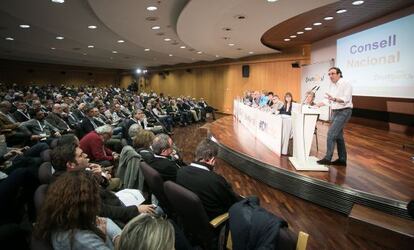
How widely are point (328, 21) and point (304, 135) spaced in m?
4.88

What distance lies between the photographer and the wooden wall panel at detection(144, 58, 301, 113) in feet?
43.1

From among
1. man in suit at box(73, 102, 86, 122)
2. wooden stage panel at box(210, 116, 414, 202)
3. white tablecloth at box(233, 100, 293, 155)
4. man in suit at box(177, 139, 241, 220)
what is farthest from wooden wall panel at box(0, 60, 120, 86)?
man in suit at box(177, 139, 241, 220)

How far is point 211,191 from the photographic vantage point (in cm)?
225

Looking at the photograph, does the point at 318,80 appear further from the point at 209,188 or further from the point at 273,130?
the point at 209,188

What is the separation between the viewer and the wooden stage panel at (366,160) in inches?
140

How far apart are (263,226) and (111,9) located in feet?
19.5

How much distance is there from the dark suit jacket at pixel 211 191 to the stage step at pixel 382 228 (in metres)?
1.57

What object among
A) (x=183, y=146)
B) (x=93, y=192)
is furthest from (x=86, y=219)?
(x=183, y=146)

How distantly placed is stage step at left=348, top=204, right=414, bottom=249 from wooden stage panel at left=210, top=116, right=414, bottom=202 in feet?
0.92

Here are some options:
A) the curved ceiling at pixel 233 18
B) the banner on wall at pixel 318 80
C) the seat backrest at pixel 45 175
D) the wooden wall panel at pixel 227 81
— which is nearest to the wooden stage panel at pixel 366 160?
the banner on wall at pixel 318 80

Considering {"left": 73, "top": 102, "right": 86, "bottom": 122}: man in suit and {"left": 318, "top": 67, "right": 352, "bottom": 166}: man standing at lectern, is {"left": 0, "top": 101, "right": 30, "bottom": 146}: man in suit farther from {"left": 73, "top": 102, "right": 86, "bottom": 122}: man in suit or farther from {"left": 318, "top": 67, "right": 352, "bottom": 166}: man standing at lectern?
{"left": 318, "top": 67, "right": 352, "bottom": 166}: man standing at lectern

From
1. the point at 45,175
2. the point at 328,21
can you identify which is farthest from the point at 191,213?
the point at 328,21

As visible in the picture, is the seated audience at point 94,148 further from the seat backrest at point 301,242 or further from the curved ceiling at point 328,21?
the curved ceiling at point 328,21

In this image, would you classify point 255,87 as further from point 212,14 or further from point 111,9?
point 111,9
